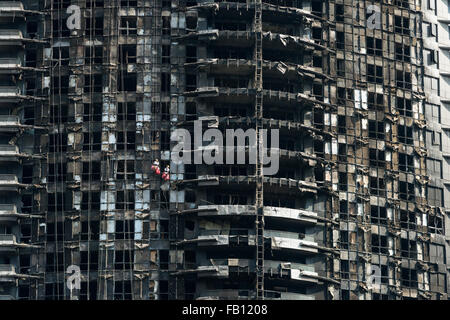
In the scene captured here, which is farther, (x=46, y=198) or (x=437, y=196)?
(x=437, y=196)

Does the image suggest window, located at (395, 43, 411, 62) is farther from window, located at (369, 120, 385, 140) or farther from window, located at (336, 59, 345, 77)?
window, located at (369, 120, 385, 140)

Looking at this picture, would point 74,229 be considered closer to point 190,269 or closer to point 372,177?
point 190,269

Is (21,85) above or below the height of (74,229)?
above

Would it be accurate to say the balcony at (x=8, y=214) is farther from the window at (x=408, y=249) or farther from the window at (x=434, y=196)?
the window at (x=434, y=196)

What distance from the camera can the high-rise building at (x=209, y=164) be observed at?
154875 mm

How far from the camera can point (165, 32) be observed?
530ft

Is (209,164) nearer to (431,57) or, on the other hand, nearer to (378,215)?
(378,215)

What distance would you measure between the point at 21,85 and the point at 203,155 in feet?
70.9

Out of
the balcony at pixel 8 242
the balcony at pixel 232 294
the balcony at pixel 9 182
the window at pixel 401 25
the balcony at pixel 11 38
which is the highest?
the window at pixel 401 25

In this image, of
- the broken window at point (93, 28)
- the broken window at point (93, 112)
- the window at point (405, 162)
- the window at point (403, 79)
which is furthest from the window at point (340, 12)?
the broken window at point (93, 112)

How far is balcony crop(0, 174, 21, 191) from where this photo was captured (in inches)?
6186

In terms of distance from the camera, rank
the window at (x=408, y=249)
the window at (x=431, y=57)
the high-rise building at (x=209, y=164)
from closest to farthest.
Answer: the high-rise building at (x=209, y=164) < the window at (x=408, y=249) < the window at (x=431, y=57)

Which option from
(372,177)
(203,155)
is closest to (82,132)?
(203,155)

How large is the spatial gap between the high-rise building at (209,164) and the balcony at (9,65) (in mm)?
182
